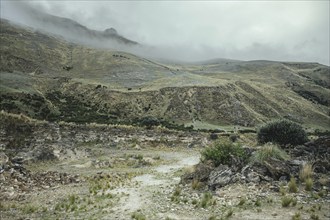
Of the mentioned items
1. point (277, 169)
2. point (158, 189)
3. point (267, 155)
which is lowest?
point (158, 189)

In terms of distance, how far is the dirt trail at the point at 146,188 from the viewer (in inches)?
608

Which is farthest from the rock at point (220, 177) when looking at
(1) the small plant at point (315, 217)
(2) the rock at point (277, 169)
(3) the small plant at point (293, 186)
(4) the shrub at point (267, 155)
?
(1) the small plant at point (315, 217)

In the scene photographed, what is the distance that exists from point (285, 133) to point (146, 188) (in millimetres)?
12846

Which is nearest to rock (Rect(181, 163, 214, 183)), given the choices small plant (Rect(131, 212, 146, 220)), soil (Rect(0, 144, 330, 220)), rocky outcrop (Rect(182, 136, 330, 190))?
rocky outcrop (Rect(182, 136, 330, 190))

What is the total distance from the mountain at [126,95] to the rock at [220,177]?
48126 mm

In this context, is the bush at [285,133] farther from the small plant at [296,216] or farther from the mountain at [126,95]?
the mountain at [126,95]

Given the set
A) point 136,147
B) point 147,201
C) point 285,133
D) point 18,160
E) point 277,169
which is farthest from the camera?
point 136,147

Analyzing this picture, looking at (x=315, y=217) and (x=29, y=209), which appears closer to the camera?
(x=315, y=217)

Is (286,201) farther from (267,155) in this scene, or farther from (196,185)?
(267,155)

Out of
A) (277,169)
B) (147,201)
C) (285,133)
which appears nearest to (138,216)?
(147,201)

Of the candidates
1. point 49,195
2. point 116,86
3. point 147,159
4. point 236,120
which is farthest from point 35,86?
point 49,195

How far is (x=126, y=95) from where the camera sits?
329ft

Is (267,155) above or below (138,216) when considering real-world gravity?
above

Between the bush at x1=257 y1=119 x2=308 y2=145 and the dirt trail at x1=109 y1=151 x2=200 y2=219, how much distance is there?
7.32 m
